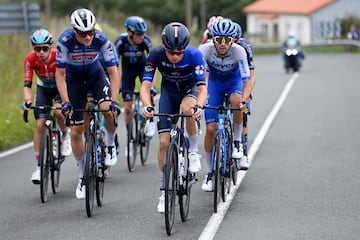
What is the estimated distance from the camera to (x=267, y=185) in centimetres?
1153

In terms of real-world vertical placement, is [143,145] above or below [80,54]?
below

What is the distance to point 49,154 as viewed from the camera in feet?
35.4

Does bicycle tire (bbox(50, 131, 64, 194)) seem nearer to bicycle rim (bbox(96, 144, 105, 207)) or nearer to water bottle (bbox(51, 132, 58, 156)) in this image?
water bottle (bbox(51, 132, 58, 156))

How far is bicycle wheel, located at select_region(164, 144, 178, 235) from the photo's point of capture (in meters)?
8.62

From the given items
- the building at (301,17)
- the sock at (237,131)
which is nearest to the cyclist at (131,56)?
the sock at (237,131)

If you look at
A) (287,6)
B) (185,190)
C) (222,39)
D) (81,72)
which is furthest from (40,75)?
(287,6)

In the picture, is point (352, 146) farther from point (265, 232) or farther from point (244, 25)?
point (244, 25)

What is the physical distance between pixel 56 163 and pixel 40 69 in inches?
43.7

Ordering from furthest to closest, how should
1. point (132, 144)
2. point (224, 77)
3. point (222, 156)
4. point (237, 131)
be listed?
point (132, 144), point (237, 131), point (224, 77), point (222, 156)

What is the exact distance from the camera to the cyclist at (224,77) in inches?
412

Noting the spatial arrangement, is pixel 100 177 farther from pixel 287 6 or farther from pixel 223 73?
pixel 287 6

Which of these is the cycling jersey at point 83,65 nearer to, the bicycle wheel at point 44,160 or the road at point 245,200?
the bicycle wheel at point 44,160

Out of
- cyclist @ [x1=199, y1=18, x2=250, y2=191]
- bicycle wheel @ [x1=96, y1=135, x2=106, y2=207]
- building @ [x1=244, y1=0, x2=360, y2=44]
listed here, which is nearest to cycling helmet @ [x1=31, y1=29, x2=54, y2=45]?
bicycle wheel @ [x1=96, y1=135, x2=106, y2=207]

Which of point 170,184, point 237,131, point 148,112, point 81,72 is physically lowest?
point 170,184
